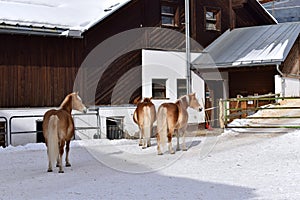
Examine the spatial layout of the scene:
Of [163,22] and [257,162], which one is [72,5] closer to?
[163,22]

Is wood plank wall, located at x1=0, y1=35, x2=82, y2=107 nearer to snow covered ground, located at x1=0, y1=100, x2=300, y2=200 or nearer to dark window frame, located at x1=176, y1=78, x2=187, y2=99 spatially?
snow covered ground, located at x1=0, y1=100, x2=300, y2=200

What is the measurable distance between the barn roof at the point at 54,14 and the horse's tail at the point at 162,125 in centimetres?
621

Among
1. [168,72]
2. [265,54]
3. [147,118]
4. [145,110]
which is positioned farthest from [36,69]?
[265,54]

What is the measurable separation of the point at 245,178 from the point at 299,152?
3445mm

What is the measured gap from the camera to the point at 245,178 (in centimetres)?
873

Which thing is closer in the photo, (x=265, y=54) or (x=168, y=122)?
(x=168, y=122)

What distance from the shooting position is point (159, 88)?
2016 cm

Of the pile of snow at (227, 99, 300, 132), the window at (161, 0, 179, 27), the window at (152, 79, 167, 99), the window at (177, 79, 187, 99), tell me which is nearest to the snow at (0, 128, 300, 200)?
the pile of snow at (227, 99, 300, 132)

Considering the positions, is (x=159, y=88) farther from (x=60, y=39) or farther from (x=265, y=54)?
(x=60, y=39)

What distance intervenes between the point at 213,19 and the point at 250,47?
2.92m

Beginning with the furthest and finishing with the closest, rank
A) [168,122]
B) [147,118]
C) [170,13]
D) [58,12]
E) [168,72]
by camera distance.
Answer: [170,13] < [168,72] < [58,12] < [147,118] < [168,122]

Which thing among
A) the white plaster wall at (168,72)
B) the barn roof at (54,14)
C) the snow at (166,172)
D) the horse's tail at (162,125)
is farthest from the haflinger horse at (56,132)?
the white plaster wall at (168,72)

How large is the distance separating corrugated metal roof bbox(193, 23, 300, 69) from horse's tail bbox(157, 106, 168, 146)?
8.53 meters

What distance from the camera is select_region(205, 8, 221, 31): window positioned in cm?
2316
